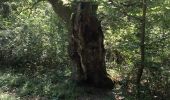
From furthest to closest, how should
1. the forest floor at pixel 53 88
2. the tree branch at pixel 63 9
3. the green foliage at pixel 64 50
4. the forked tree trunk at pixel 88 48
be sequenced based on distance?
1. the tree branch at pixel 63 9
2. the forest floor at pixel 53 88
3. the forked tree trunk at pixel 88 48
4. the green foliage at pixel 64 50

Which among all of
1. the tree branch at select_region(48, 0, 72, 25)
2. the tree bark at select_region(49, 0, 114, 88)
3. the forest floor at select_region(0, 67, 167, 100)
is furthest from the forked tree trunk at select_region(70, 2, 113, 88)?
the tree branch at select_region(48, 0, 72, 25)

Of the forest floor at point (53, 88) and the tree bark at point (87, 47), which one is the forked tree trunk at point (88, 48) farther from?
the forest floor at point (53, 88)

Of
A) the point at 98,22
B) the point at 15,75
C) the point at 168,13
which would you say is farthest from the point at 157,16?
the point at 15,75

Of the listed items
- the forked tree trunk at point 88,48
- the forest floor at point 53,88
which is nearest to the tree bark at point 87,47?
the forked tree trunk at point 88,48

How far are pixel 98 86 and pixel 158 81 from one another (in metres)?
1.95

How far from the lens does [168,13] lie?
31.0 feet

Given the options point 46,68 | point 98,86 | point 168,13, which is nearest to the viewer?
point 168,13

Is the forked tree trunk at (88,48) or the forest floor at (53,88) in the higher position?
the forked tree trunk at (88,48)

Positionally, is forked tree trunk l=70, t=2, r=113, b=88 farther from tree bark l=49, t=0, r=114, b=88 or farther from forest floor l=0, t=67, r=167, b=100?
forest floor l=0, t=67, r=167, b=100

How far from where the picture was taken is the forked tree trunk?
35.7ft

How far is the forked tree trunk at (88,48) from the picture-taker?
428 inches

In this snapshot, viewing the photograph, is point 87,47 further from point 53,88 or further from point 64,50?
point 64,50

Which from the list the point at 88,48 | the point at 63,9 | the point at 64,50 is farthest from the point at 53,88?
the point at 64,50

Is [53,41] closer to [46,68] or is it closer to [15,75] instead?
[46,68]
